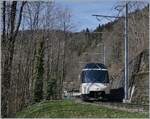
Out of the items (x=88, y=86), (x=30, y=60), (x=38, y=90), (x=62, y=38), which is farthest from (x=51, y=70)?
(x=88, y=86)

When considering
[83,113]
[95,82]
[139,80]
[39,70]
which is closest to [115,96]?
[139,80]

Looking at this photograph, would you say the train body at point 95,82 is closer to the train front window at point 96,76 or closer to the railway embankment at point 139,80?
the train front window at point 96,76

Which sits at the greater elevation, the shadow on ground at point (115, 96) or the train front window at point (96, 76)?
the train front window at point (96, 76)

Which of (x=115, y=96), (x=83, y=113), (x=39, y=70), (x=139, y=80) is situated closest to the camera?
(x=83, y=113)

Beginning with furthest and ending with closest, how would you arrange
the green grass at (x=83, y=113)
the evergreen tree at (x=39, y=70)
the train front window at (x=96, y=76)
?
1. the evergreen tree at (x=39, y=70)
2. the train front window at (x=96, y=76)
3. the green grass at (x=83, y=113)

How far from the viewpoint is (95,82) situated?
39219mm

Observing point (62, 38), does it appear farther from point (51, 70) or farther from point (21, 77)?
point (21, 77)

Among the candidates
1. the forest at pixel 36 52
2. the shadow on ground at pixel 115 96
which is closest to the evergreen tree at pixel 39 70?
the forest at pixel 36 52

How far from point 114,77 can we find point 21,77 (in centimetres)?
1377

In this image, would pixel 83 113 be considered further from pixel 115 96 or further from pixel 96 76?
pixel 115 96

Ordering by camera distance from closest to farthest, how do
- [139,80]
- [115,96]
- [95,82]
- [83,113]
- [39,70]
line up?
1. [83,113]
2. [95,82]
3. [139,80]
4. [115,96]
5. [39,70]

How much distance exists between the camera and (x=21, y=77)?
2384 inches

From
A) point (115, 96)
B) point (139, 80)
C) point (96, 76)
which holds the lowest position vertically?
point (115, 96)

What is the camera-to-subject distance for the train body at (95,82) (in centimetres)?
3909
